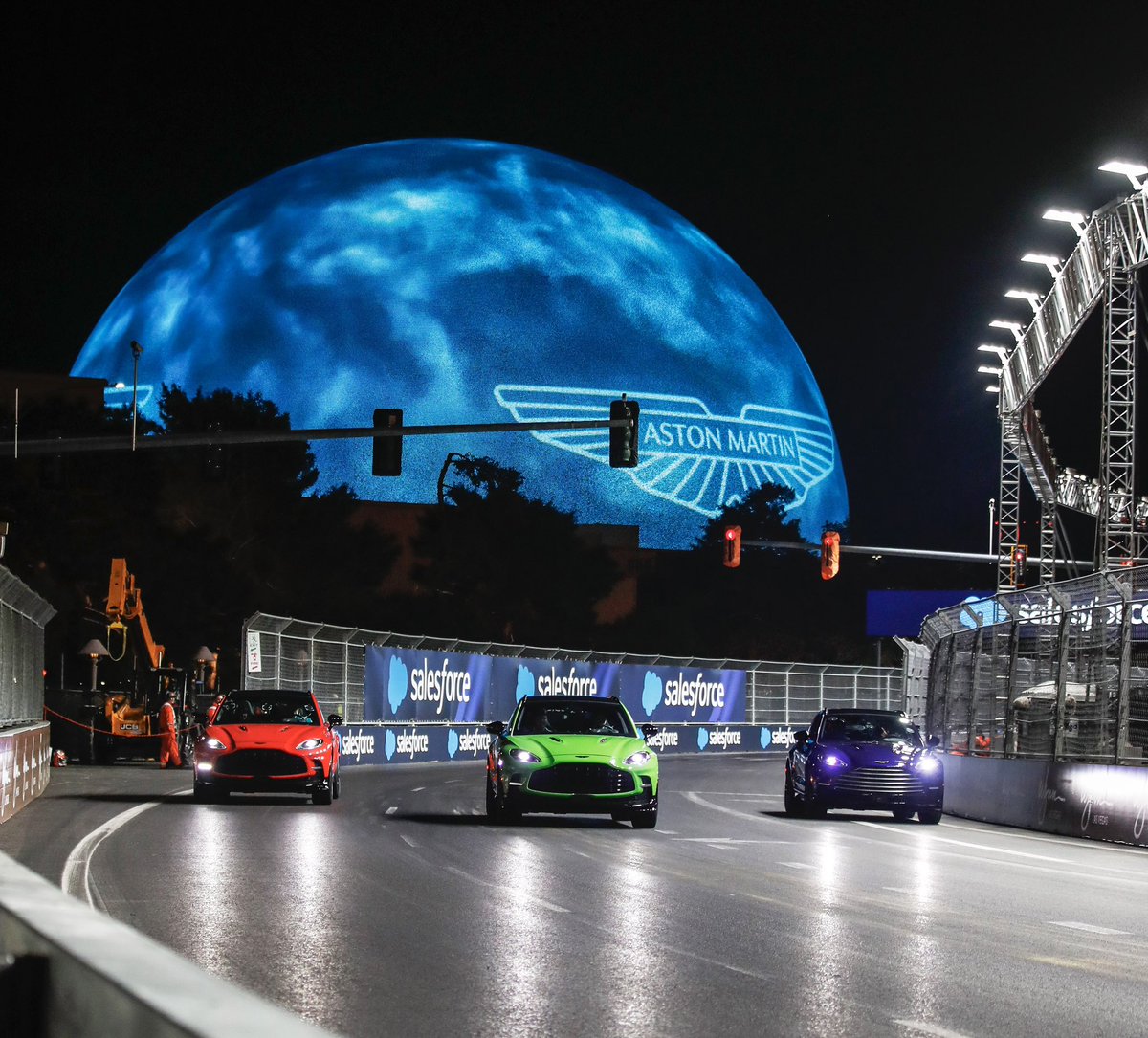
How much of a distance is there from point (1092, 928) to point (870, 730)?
43.5ft

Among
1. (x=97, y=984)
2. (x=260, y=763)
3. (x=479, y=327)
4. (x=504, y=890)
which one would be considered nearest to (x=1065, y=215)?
(x=260, y=763)

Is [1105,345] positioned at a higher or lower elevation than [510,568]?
higher

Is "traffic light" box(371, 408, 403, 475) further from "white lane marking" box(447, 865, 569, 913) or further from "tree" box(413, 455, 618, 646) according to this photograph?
"tree" box(413, 455, 618, 646)

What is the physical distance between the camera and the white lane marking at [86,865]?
41.4 ft

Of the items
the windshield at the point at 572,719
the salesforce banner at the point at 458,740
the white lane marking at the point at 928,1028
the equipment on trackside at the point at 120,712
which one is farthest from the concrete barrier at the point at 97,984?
the equipment on trackside at the point at 120,712

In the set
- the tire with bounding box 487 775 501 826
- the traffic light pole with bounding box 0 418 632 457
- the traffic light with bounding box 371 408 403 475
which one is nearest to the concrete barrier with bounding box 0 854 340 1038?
the tire with bounding box 487 775 501 826

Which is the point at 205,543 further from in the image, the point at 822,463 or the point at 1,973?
the point at 1,973

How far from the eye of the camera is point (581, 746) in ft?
70.8

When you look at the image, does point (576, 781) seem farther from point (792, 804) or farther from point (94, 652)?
point (94, 652)

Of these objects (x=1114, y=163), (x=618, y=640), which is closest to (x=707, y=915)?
(x=1114, y=163)

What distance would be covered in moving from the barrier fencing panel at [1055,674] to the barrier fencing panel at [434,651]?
11752 millimetres

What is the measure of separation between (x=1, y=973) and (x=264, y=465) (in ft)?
218

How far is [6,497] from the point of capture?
5731 centimetres

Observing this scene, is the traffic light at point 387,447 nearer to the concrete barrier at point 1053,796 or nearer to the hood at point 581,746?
the hood at point 581,746
